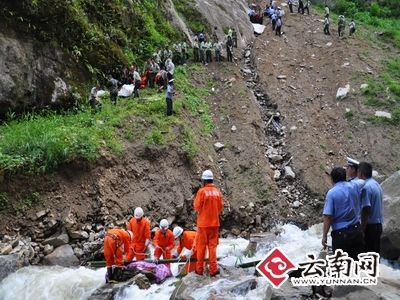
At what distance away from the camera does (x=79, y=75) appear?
57.0ft

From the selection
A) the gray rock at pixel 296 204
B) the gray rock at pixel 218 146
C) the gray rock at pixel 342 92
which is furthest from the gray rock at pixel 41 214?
the gray rock at pixel 342 92

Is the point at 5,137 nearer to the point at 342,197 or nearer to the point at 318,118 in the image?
the point at 342,197

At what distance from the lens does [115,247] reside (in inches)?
402

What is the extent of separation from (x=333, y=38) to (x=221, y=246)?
1746 cm

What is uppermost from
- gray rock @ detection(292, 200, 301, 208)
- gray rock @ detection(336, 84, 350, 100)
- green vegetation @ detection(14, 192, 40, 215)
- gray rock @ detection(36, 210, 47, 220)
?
gray rock @ detection(336, 84, 350, 100)

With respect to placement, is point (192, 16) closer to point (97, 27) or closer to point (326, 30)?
point (97, 27)

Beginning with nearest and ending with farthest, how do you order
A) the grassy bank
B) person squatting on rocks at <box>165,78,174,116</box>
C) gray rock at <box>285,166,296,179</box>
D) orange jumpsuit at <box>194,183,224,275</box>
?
orange jumpsuit at <box>194,183,224,275</box> < the grassy bank < gray rock at <box>285,166,296,179</box> < person squatting on rocks at <box>165,78,174,116</box>

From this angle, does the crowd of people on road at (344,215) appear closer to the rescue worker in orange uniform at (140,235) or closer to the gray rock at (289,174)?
the rescue worker in orange uniform at (140,235)

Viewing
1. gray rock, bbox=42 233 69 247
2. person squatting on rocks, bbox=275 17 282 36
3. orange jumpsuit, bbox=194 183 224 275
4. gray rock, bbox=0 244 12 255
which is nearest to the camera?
orange jumpsuit, bbox=194 183 224 275

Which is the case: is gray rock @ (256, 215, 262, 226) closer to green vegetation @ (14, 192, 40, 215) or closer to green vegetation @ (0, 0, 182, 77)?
green vegetation @ (14, 192, 40, 215)

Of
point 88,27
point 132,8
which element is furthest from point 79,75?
point 132,8

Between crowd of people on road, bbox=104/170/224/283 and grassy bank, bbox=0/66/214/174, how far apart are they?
393 cm

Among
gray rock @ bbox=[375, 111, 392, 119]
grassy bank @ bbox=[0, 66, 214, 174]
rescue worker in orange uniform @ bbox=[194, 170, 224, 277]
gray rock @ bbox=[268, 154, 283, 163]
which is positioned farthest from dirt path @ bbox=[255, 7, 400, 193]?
rescue worker in orange uniform @ bbox=[194, 170, 224, 277]

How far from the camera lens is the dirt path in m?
17.5
